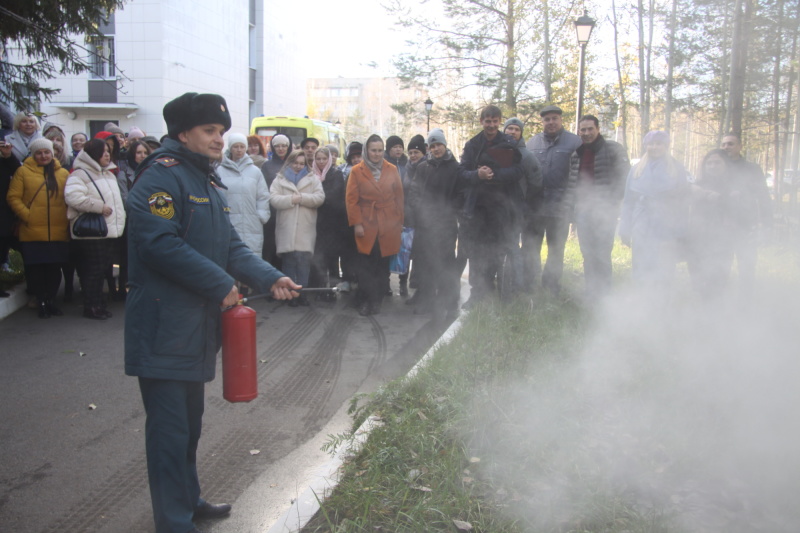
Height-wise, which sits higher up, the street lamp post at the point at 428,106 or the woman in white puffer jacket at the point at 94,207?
the street lamp post at the point at 428,106

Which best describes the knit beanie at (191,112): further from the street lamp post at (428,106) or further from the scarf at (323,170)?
the street lamp post at (428,106)

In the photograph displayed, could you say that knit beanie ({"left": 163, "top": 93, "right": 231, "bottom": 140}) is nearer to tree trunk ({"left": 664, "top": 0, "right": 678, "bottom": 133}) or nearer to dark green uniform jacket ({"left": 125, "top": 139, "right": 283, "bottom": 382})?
dark green uniform jacket ({"left": 125, "top": 139, "right": 283, "bottom": 382})

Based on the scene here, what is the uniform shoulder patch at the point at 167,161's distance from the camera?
2.95m

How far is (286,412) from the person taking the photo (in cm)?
487

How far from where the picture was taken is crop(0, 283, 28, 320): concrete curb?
7344 millimetres

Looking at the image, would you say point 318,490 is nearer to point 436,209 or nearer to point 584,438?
point 584,438

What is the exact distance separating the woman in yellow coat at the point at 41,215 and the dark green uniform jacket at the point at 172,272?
496 cm

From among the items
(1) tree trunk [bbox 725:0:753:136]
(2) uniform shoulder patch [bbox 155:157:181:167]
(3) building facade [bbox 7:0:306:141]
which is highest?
(3) building facade [bbox 7:0:306:141]

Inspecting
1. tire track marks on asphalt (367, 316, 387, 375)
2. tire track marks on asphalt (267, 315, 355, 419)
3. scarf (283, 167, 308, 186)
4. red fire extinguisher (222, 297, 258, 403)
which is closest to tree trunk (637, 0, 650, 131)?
scarf (283, 167, 308, 186)

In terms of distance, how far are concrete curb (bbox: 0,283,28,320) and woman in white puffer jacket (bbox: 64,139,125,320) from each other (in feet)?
2.88

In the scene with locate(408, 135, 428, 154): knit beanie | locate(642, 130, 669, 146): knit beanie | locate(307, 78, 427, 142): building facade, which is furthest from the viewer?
locate(307, 78, 427, 142): building facade

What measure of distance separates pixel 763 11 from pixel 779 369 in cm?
349

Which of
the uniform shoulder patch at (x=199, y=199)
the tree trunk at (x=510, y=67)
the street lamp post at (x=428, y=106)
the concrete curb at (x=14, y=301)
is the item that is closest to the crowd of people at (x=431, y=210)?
the concrete curb at (x=14, y=301)

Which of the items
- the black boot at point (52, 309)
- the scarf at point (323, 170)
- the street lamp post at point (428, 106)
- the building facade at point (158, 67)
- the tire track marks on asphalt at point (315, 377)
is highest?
the building facade at point (158, 67)
